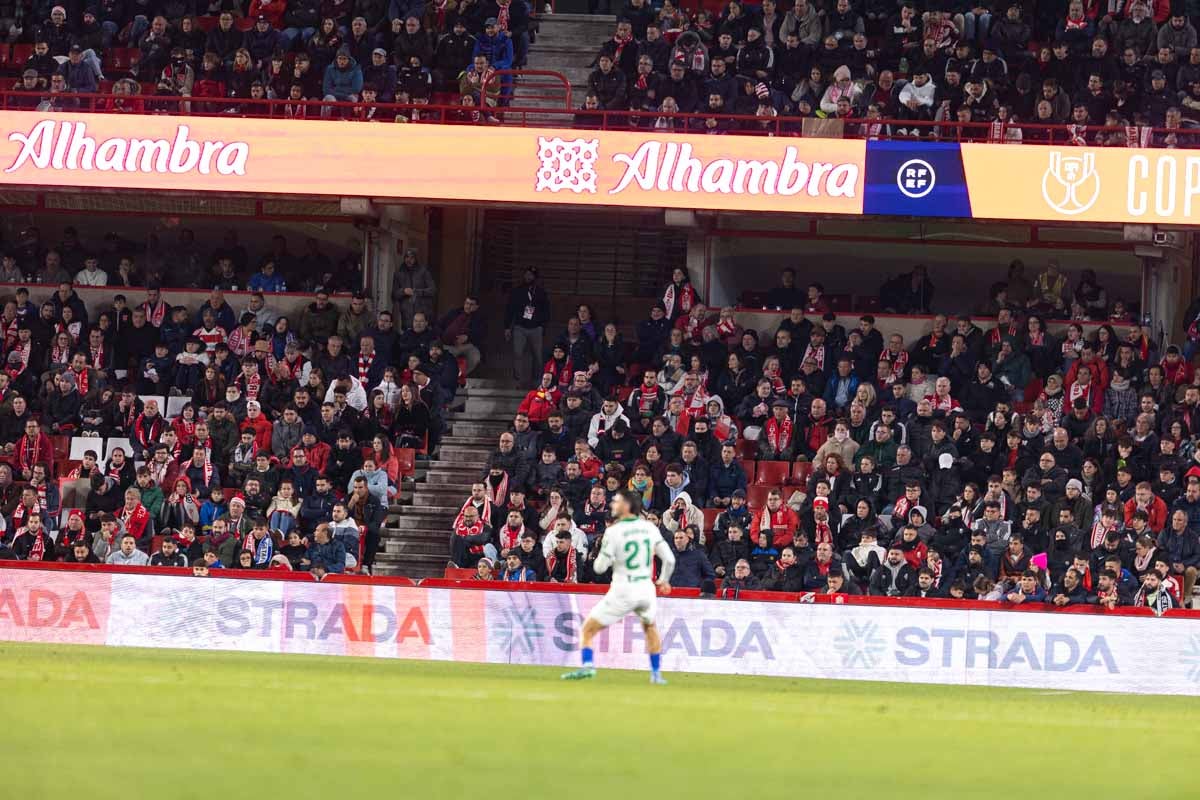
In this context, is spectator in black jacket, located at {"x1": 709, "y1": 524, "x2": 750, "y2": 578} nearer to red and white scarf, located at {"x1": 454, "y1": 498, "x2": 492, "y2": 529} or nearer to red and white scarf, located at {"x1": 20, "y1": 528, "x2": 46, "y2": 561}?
red and white scarf, located at {"x1": 454, "y1": 498, "x2": 492, "y2": 529}

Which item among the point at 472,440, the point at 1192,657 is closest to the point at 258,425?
the point at 472,440

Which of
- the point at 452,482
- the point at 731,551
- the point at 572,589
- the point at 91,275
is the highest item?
the point at 91,275

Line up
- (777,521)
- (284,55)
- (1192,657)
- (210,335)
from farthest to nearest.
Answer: (284,55) → (210,335) → (777,521) → (1192,657)

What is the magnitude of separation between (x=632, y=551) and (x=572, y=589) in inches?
124

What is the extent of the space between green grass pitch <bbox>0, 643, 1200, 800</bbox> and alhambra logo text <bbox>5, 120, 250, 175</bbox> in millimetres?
11179

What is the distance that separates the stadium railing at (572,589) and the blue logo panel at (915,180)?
23.0 feet

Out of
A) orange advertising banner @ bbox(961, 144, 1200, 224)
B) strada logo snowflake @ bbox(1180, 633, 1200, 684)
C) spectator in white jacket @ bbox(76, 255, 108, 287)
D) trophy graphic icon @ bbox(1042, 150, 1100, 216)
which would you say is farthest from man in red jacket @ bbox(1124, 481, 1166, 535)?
spectator in white jacket @ bbox(76, 255, 108, 287)

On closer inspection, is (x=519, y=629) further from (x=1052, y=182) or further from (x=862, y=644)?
(x=1052, y=182)

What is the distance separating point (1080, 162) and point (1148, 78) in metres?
2.11

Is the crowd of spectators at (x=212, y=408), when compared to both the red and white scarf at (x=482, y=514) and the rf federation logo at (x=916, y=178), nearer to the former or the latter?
the red and white scarf at (x=482, y=514)

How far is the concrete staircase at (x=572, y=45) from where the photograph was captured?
2989cm

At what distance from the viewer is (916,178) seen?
2522 cm

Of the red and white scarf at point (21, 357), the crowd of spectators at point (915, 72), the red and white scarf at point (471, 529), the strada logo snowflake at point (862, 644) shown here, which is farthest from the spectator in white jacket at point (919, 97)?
the red and white scarf at point (21, 357)

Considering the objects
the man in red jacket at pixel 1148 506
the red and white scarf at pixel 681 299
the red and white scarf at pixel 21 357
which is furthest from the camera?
the red and white scarf at pixel 681 299
